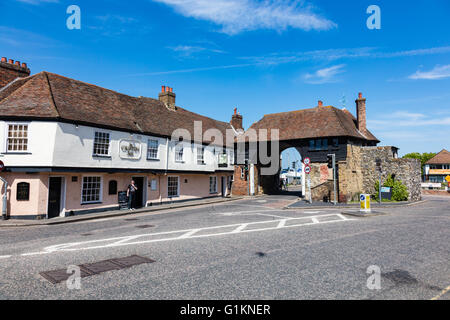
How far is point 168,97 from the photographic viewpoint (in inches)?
1046

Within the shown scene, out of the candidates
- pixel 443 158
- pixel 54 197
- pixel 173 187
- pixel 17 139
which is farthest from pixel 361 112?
pixel 443 158

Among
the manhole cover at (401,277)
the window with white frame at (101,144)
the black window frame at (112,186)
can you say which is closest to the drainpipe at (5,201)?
the window with white frame at (101,144)

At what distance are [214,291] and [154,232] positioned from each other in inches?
259

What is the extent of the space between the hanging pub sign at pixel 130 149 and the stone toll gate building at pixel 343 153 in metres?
15.2

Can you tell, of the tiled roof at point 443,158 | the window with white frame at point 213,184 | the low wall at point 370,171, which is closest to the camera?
the low wall at point 370,171

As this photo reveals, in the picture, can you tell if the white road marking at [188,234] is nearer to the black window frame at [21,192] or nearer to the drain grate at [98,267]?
the drain grate at [98,267]

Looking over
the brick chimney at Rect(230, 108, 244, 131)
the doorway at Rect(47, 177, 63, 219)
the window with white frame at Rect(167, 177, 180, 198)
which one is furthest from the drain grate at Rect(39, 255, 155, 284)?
the brick chimney at Rect(230, 108, 244, 131)

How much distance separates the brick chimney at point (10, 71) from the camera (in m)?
17.7

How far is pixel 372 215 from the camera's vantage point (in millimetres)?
15828

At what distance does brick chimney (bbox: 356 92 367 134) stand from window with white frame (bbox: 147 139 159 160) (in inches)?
806

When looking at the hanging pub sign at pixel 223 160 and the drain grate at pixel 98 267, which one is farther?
the hanging pub sign at pixel 223 160

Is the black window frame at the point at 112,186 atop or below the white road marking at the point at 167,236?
atop

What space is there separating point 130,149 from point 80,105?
417 centimetres

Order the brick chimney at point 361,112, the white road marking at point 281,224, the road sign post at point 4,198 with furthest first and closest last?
1. the brick chimney at point 361,112
2. the road sign post at point 4,198
3. the white road marking at point 281,224
